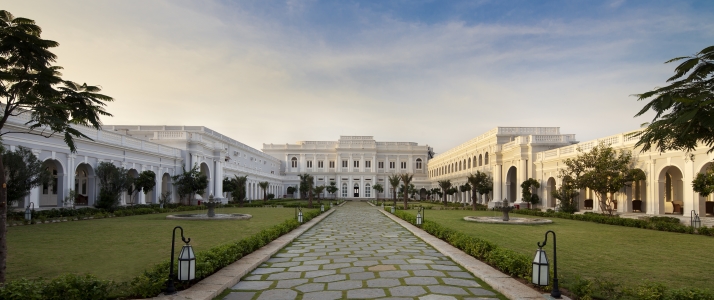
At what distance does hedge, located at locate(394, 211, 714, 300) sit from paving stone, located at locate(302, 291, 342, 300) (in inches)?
112

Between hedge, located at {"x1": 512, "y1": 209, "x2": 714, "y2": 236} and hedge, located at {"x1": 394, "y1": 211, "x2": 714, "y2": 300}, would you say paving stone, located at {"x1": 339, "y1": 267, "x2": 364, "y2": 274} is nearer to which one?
hedge, located at {"x1": 394, "y1": 211, "x2": 714, "y2": 300}

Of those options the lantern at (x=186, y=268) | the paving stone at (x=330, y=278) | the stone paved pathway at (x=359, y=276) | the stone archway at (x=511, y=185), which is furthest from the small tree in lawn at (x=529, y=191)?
the lantern at (x=186, y=268)

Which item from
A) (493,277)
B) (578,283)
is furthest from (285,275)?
(578,283)

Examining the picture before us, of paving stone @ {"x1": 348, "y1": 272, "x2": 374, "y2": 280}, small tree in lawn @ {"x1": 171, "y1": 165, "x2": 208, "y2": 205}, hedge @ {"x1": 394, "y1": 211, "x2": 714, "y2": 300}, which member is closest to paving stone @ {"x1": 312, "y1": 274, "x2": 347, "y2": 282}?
paving stone @ {"x1": 348, "y1": 272, "x2": 374, "y2": 280}

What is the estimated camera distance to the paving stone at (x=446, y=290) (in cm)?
640

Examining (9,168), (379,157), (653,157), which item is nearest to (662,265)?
(653,157)

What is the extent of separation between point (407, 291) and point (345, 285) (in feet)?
3.05

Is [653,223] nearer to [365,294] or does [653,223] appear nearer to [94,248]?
[365,294]

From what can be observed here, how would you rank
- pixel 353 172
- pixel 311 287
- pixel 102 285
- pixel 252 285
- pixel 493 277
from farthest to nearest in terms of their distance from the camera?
pixel 353 172 < pixel 493 277 < pixel 252 285 < pixel 311 287 < pixel 102 285

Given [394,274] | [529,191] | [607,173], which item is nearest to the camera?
[394,274]

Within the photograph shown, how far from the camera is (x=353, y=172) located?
248 ft

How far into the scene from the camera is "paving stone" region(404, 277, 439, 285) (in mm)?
6957

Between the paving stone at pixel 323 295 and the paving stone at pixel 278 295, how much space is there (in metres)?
0.18

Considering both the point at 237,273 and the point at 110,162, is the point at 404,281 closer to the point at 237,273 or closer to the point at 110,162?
the point at 237,273
